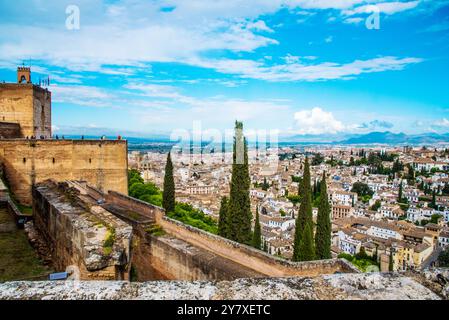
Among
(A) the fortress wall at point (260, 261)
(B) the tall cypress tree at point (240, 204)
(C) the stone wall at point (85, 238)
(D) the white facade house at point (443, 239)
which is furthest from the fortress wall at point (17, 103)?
(D) the white facade house at point (443, 239)

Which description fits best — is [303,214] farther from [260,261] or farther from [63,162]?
[260,261]

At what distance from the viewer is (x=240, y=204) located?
17.4 m

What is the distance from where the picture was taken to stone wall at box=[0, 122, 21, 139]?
1816 centimetres

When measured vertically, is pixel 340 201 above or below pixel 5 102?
below

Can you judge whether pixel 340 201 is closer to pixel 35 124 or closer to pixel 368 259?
pixel 368 259

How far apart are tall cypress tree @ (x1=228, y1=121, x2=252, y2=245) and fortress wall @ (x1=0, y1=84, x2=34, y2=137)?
12.8m

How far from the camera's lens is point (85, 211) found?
23.5 feet

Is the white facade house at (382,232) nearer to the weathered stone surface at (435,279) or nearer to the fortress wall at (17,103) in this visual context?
the fortress wall at (17,103)

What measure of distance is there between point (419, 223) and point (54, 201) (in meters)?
77.3

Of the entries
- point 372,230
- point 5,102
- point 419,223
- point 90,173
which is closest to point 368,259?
point 372,230

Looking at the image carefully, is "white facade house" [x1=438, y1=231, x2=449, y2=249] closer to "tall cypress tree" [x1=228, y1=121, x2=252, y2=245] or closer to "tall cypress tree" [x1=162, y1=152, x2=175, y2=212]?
"tall cypress tree" [x1=162, y1=152, x2=175, y2=212]

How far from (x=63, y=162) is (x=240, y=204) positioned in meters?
9.14

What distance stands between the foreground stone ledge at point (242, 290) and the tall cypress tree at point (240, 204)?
612 inches
